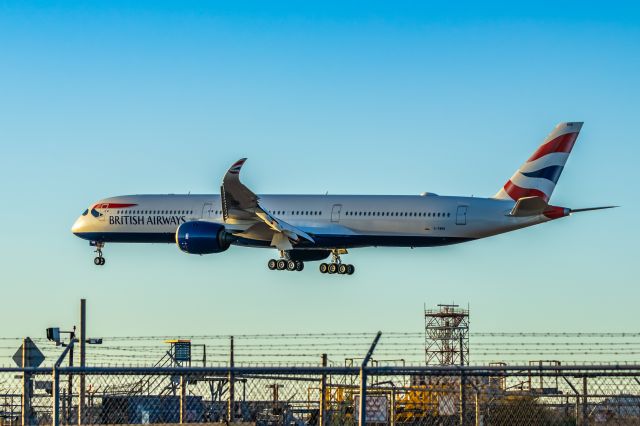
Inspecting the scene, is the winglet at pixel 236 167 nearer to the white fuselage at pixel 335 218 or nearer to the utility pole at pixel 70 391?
the white fuselage at pixel 335 218

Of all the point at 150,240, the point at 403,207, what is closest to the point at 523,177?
the point at 403,207

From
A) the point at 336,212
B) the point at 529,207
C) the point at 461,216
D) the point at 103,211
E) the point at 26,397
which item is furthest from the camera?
the point at 103,211

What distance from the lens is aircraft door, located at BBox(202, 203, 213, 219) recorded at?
61781mm

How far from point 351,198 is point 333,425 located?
123 ft

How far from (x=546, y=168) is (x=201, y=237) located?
53.9ft

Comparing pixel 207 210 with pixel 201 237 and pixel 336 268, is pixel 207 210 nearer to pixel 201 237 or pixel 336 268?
pixel 201 237

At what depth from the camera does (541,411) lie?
20938 millimetres

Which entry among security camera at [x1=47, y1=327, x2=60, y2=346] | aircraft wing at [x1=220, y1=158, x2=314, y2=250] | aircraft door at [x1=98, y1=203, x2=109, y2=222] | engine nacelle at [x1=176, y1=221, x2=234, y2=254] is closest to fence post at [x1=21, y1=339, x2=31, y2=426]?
security camera at [x1=47, y1=327, x2=60, y2=346]

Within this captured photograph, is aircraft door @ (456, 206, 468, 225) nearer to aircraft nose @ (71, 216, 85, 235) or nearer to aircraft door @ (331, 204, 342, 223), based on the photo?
aircraft door @ (331, 204, 342, 223)

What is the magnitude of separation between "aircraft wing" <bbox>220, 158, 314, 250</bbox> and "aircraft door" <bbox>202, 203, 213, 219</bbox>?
1.89 meters

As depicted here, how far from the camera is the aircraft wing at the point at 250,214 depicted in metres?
57.6

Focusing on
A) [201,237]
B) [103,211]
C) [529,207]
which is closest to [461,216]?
[529,207]

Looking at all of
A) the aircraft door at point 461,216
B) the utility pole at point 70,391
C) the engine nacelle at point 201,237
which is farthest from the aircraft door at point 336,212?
the utility pole at point 70,391

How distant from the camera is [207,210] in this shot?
6203cm
